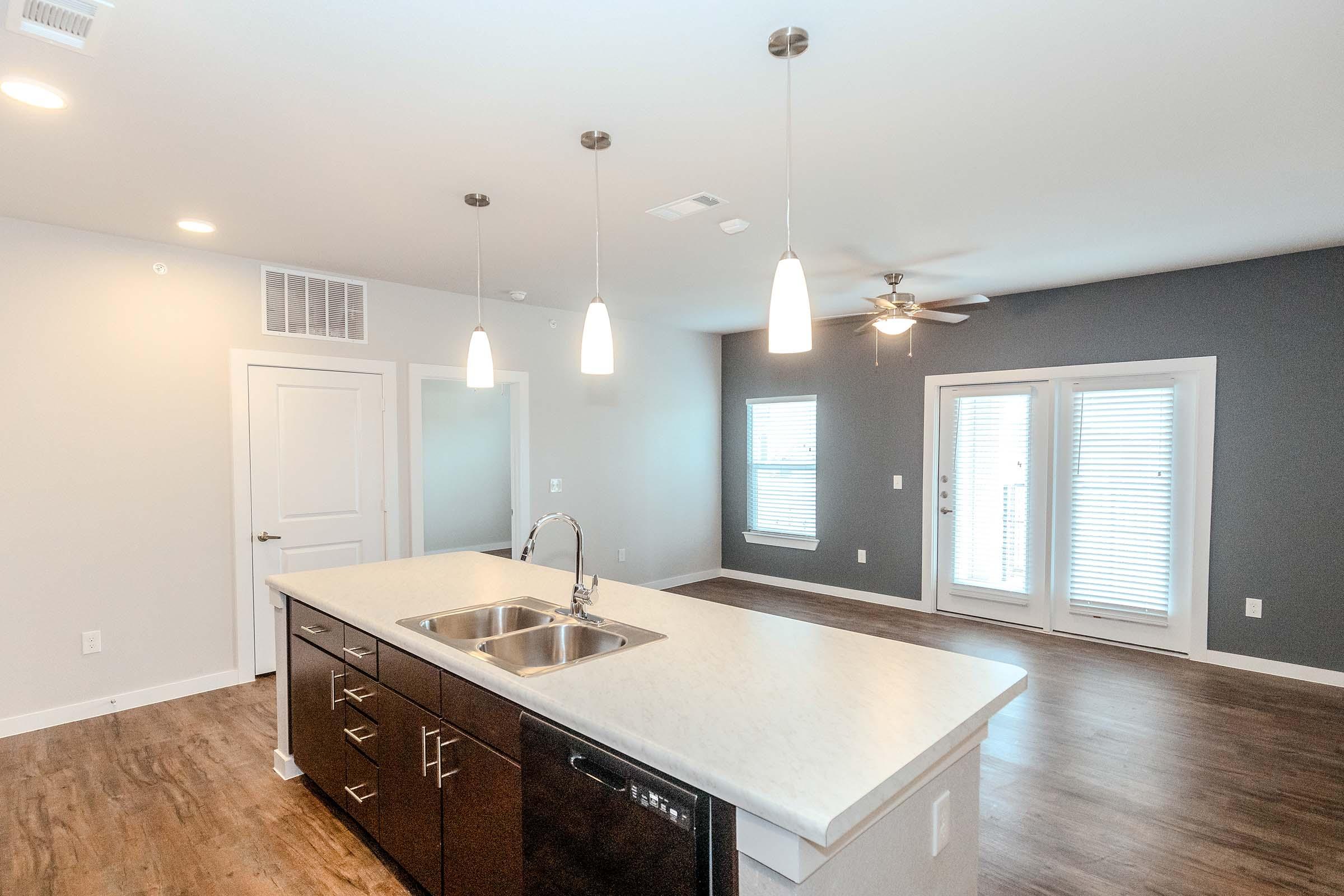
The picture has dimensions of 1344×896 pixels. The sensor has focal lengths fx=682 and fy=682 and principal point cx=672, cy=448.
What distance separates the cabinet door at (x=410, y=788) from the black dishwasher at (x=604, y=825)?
485 millimetres

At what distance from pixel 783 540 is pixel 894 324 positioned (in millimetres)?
2989

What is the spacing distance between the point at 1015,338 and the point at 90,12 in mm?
5405

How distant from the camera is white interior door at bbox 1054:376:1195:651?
4.51 m

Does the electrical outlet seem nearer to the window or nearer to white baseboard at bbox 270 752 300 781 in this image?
white baseboard at bbox 270 752 300 781

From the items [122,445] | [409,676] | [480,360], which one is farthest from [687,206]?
[122,445]

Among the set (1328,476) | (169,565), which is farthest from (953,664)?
(169,565)

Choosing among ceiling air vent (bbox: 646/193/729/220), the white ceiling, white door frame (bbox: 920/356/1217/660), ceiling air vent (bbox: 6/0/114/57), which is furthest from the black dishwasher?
white door frame (bbox: 920/356/1217/660)

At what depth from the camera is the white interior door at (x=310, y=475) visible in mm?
4133

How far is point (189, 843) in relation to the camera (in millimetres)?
2445

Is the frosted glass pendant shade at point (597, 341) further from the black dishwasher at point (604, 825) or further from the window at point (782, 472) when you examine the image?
the window at point (782, 472)

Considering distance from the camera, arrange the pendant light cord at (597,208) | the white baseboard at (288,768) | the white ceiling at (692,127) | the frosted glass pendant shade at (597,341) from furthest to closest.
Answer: the white baseboard at (288,768) → the pendant light cord at (597,208) → the frosted glass pendant shade at (597,341) → the white ceiling at (692,127)

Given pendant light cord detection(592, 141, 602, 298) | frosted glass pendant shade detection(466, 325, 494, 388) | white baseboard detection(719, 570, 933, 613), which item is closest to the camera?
pendant light cord detection(592, 141, 602, 298)

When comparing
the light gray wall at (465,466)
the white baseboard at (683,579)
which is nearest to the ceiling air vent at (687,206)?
the white baseboard at (683,579)

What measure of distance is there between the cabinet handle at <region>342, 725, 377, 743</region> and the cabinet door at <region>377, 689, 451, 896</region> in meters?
0.05
